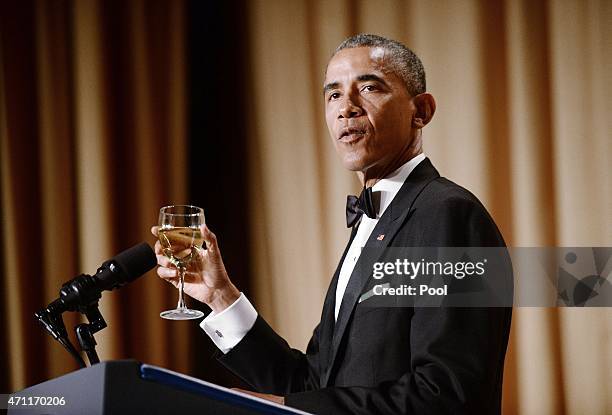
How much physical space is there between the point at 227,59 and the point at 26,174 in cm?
89

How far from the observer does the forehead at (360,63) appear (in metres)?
1.61

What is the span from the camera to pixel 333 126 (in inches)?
65.2

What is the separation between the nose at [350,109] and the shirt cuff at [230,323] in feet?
1.38

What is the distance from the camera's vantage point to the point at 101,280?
3.72 feet

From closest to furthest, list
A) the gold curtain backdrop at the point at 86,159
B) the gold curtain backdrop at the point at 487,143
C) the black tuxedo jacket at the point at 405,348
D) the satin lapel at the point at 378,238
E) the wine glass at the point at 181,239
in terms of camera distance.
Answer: the black tuxedo jacket at the point at 405,348 → the satin lapel at the point at 378,238 → the wine glass at the point at 181,239 → the gold curtain backdrop at the point at 487,143 → the gold curtain backdrop at the point at 86,159

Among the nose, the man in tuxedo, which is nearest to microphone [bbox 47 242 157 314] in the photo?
the man in tuxedo

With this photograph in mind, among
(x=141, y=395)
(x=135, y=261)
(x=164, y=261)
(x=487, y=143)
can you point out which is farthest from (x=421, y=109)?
(x=487, y=143)

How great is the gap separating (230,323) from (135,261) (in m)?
0.49

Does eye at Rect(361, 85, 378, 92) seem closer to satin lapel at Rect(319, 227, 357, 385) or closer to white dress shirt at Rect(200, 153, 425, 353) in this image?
white dress shirt at Rect(200, 153, 425, 353)

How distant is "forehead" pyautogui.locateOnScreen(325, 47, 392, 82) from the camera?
63.4 inches

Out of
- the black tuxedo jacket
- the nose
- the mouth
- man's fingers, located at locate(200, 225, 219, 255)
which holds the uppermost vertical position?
the nose

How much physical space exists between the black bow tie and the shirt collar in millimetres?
19

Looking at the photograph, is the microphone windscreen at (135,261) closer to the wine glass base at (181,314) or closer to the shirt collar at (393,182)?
the wine glass base at (181,314)

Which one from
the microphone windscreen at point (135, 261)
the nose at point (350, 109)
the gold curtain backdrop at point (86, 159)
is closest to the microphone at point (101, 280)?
the microphone windscreen at point (135, 261)
